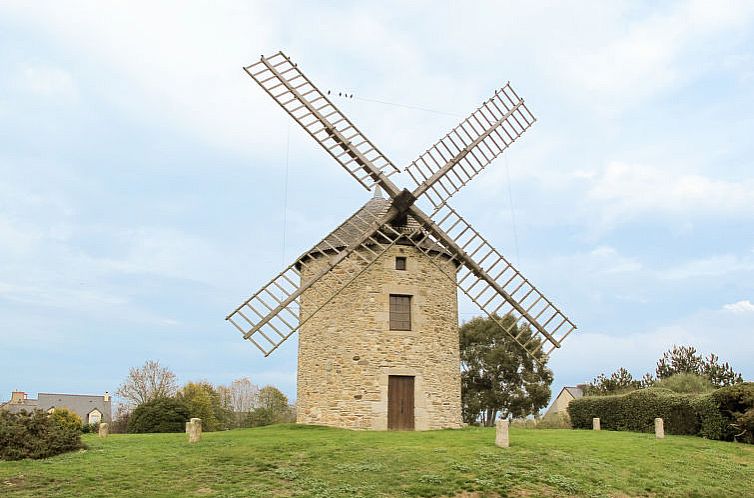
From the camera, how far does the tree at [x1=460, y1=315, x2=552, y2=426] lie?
34875 mm

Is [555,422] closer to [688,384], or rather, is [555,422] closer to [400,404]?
[688,384]

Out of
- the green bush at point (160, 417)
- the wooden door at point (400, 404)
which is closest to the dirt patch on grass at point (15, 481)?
the wooden door at point (400, 404)

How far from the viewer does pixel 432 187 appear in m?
19.4

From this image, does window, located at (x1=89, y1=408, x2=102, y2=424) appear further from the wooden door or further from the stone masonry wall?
the wooden door

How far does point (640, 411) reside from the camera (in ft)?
73.0

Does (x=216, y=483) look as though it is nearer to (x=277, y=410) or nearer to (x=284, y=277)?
(x=284, y=277)

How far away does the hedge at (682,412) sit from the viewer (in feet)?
62.5

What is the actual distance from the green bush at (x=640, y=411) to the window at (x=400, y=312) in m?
9.25

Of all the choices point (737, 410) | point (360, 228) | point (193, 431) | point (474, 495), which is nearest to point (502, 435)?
point (474, 495)

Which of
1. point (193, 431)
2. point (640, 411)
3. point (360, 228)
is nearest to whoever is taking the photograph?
point (193, 431)

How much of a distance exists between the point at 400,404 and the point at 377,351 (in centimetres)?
171

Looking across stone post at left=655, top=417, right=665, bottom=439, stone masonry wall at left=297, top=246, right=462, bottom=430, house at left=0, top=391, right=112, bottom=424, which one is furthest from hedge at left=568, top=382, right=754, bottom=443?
house at left=0, top=391, right=112, bottom=424

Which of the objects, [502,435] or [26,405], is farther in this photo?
[26,405]

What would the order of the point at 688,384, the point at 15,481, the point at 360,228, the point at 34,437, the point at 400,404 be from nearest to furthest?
the point at 15,481 → the point at 34,437 → the point at 400,404 → the point at 360,228 → the point at 688,384
